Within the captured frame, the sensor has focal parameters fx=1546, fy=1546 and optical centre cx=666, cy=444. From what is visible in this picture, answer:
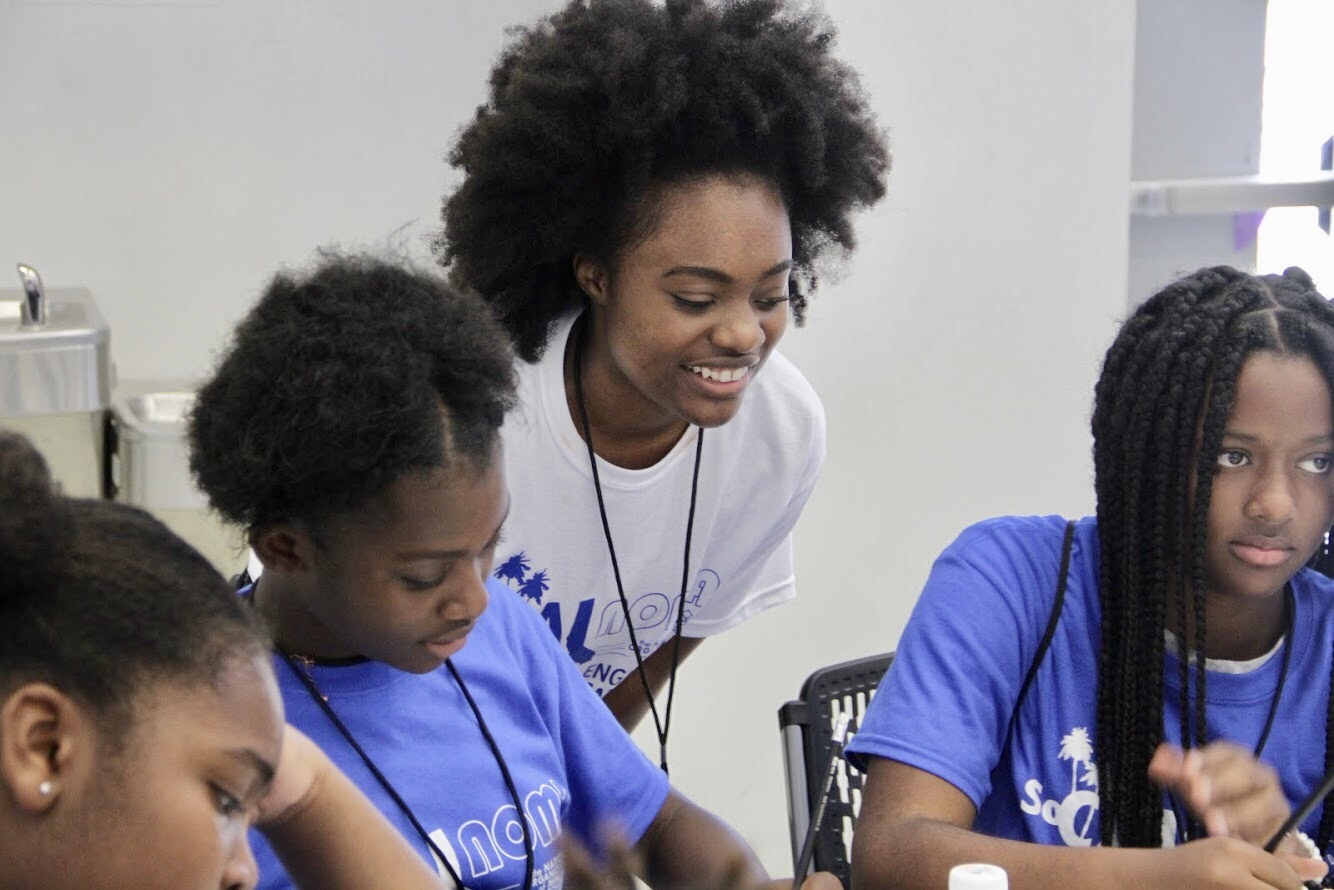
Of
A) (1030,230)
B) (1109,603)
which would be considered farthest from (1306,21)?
(1109,603)

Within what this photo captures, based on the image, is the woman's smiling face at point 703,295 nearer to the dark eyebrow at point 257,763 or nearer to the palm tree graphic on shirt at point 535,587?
the palm tree graphic on shirt at point 535,587

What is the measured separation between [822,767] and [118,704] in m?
0.83

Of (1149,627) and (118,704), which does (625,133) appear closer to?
(1149,627)

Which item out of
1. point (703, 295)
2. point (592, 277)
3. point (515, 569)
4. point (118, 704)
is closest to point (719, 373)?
point (703, 295)

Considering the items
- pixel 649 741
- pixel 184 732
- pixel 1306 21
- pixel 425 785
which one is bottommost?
pixel 649 741

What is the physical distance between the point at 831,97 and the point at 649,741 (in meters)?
1.36

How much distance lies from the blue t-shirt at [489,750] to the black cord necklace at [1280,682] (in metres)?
0.43

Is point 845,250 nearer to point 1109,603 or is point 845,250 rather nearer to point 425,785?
point 1109,603

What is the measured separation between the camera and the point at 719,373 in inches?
61.1

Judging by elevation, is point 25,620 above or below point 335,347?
below

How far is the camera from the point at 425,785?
Result: 1.16 meters

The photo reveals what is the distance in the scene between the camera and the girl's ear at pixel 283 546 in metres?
1.10

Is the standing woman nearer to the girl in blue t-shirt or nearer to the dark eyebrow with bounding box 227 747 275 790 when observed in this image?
the girl in blue t-shirt

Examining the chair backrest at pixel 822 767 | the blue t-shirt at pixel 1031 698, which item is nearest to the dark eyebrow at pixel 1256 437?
the blue t-shirt at pixel 1031 698
